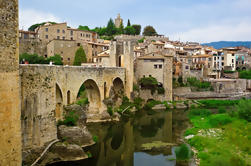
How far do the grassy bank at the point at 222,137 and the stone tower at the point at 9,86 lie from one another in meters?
10.4

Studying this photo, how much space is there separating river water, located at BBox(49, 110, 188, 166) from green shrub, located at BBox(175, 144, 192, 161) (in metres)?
0.37

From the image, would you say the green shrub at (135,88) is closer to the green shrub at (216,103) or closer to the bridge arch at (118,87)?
the bridge arch at (118,87)

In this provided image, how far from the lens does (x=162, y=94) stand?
3728 cm

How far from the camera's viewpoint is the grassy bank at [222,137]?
15.9 meters

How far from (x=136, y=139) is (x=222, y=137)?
257 inches

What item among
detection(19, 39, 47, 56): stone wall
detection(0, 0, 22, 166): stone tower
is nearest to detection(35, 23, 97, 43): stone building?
detection(19, 39, 47, 56): stone wall

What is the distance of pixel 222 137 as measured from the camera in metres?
20.4

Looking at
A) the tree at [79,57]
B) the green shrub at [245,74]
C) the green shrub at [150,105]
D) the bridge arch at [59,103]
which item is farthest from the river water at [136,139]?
the green shrub at [245,74]

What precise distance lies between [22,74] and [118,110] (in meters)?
17.8

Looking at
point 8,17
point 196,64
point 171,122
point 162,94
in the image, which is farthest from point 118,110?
point 196,64

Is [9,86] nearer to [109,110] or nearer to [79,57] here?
[109,110]

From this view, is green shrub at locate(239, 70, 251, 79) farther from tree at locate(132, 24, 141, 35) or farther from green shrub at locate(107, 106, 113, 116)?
tree at locate(132, 24, 141, 35)

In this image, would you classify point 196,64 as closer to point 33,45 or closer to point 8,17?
point 33,45

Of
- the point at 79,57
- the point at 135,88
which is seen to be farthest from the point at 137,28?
the point at 135,88
